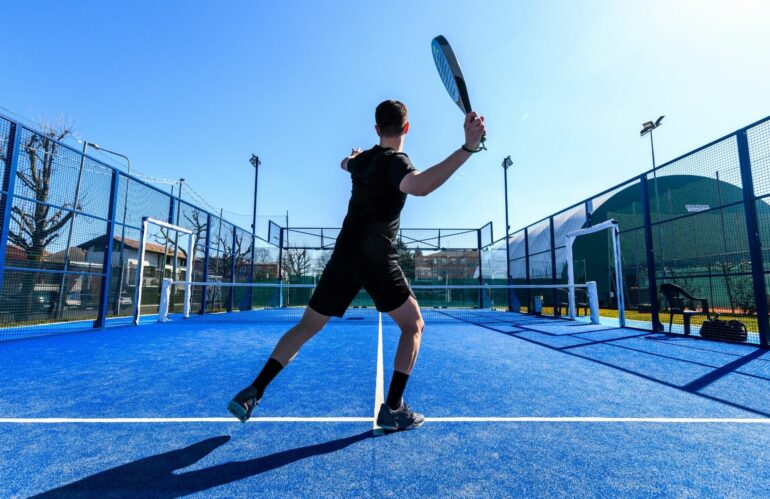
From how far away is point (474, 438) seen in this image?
2080 mm

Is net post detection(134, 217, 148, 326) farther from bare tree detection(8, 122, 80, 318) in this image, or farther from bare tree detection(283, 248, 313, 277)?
bare tree detection(283, 248, 313, 277)

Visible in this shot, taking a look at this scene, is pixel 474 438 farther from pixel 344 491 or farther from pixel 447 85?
pixel 447 85

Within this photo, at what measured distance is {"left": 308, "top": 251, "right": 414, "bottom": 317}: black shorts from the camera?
210 centimetres

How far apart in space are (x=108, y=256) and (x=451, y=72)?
912 centimetres

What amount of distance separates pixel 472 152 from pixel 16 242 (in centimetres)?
923

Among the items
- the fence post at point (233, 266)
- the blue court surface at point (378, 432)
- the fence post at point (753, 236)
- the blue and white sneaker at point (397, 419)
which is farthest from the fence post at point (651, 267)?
the fence post at point (233, 266)

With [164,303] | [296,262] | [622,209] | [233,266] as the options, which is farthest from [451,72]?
[622,209]

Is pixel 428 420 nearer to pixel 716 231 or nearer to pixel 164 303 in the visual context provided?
pixel 716 231

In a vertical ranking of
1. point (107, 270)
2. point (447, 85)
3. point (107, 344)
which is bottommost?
point (107, 344)

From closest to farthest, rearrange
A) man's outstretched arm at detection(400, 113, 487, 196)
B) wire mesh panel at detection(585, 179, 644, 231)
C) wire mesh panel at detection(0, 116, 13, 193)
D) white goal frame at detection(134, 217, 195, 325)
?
man's outstretched arm at detection(400, 113, 487, 196) < wire mesh panel at detection(0, 116, 13, 193) < white goal frame at detection(134, 217, 195, 325) < wire mesh panel at detection(585, 179, 644, 231)

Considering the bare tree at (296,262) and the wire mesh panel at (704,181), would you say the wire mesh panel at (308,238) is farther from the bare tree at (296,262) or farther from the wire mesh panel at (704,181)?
the wire mesh panel at (704,181)

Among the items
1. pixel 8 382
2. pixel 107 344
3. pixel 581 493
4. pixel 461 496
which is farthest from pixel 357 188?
pixel 107 344

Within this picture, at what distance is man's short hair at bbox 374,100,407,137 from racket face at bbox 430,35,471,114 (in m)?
0.34

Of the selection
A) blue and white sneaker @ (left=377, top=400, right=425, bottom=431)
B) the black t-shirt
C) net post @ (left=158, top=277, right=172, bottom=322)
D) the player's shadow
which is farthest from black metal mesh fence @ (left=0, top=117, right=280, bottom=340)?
blue and white sneaker @ (left=377, top=400, right=425, bottom=431)
